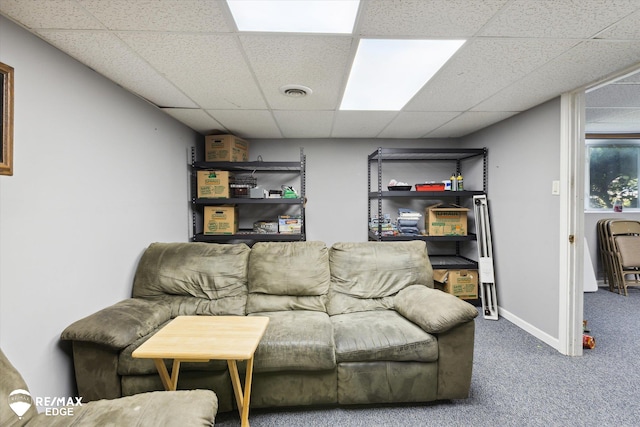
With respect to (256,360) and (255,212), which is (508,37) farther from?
(255,212)

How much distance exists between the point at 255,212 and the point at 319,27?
2660 mm

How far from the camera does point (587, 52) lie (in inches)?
63.0

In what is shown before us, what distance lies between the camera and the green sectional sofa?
1576 mm

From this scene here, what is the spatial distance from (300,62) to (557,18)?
4.29 ft

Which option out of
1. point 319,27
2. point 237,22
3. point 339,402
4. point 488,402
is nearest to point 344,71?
point 319,27

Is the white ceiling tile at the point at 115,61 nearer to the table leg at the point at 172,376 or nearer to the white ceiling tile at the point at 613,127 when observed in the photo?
the table leg at the point at 172,376

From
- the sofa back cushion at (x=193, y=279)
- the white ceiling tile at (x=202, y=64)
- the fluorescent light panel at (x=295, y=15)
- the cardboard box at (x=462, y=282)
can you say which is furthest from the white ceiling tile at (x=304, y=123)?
the cardboard box at (x=462, y=282)

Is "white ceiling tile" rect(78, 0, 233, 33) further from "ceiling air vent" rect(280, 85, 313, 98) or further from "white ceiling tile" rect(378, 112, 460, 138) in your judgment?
"white ceiling tile" rect(378, 112, 460, 138)

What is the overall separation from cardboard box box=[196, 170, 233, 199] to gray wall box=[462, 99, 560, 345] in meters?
Result: 3.10

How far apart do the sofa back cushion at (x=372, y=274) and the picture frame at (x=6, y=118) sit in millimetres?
2022

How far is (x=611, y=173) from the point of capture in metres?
4.07

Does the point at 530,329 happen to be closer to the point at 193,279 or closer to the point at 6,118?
the point at 193,279

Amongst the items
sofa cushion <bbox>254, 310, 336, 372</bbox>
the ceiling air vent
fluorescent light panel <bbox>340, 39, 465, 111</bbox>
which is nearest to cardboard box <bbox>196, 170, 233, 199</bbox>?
the ceiling air vent

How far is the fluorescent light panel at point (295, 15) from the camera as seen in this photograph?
1.20 m
